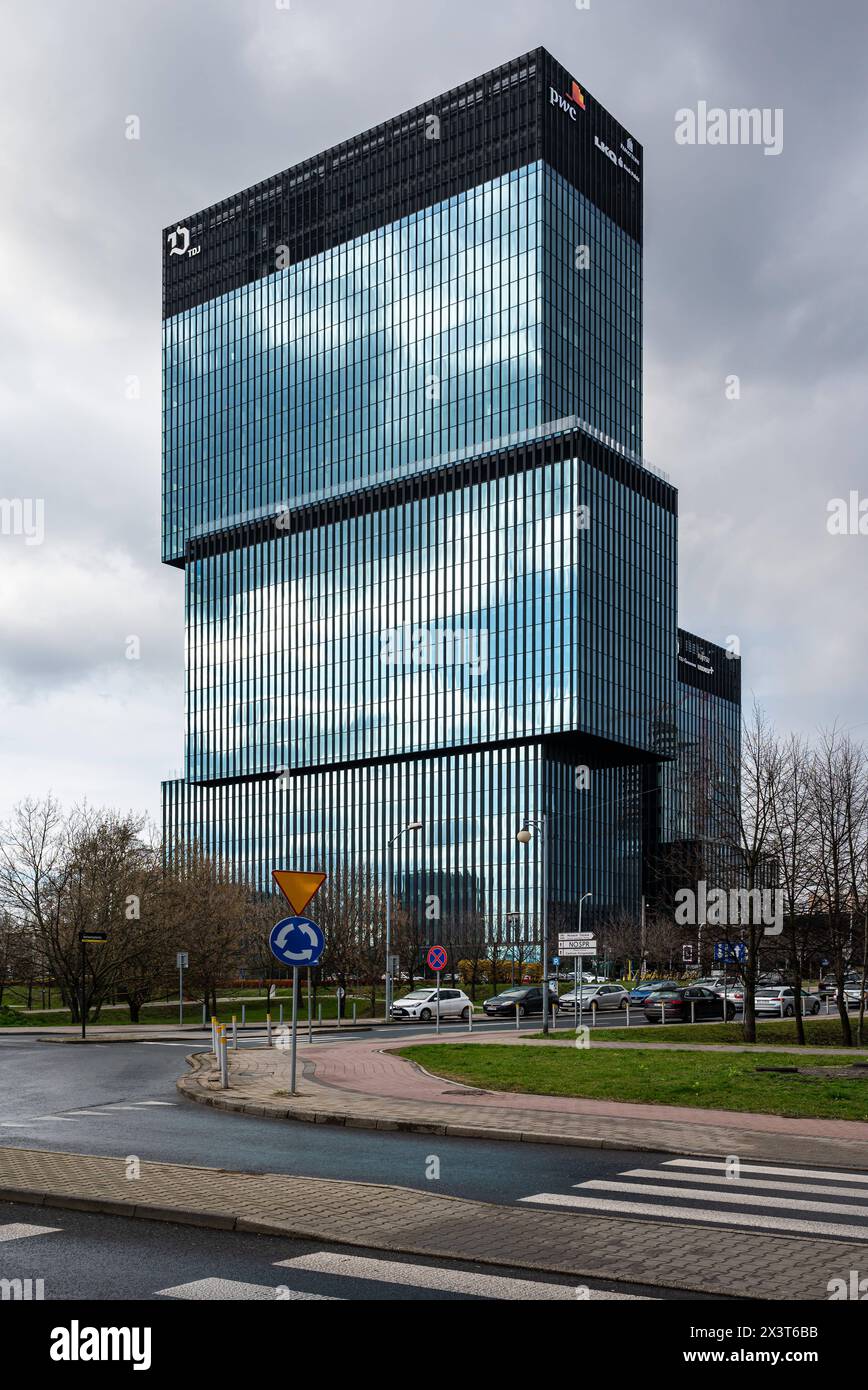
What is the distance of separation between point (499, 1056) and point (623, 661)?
8806 cm

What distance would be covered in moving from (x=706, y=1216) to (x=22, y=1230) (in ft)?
16.0

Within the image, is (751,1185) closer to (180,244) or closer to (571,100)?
(571,100)

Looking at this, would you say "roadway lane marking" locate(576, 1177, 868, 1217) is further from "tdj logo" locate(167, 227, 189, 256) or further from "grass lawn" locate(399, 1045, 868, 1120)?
"tdj logo" locate(167, 227, 189, 256)

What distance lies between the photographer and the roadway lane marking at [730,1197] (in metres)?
Answer: 9.80

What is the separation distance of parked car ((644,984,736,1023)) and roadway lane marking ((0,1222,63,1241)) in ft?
130

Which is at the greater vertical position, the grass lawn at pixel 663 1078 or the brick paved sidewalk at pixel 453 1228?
the brick paved sidewalk at pixel 453 1228

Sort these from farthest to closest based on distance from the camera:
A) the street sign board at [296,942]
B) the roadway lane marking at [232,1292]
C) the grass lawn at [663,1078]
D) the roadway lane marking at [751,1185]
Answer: the street sign board at [296,942] < the grass lawn at [663,1078] < the roadway lane marking at [751,1185] < the roadway lane marking at [232,1292]

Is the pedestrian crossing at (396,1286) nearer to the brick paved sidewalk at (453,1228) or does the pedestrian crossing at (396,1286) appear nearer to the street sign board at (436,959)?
the brick paved sidewalk at (453,1228)

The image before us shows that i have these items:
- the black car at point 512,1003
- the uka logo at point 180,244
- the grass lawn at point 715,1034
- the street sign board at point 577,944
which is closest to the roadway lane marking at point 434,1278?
the street sign board at point 577,944

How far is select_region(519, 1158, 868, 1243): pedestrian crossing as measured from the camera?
9258 millimetres

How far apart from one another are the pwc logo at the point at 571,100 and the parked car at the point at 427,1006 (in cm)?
8347

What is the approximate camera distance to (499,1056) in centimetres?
2492

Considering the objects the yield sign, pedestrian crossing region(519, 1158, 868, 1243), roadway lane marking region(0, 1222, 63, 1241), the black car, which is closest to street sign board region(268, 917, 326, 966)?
the yield sign
